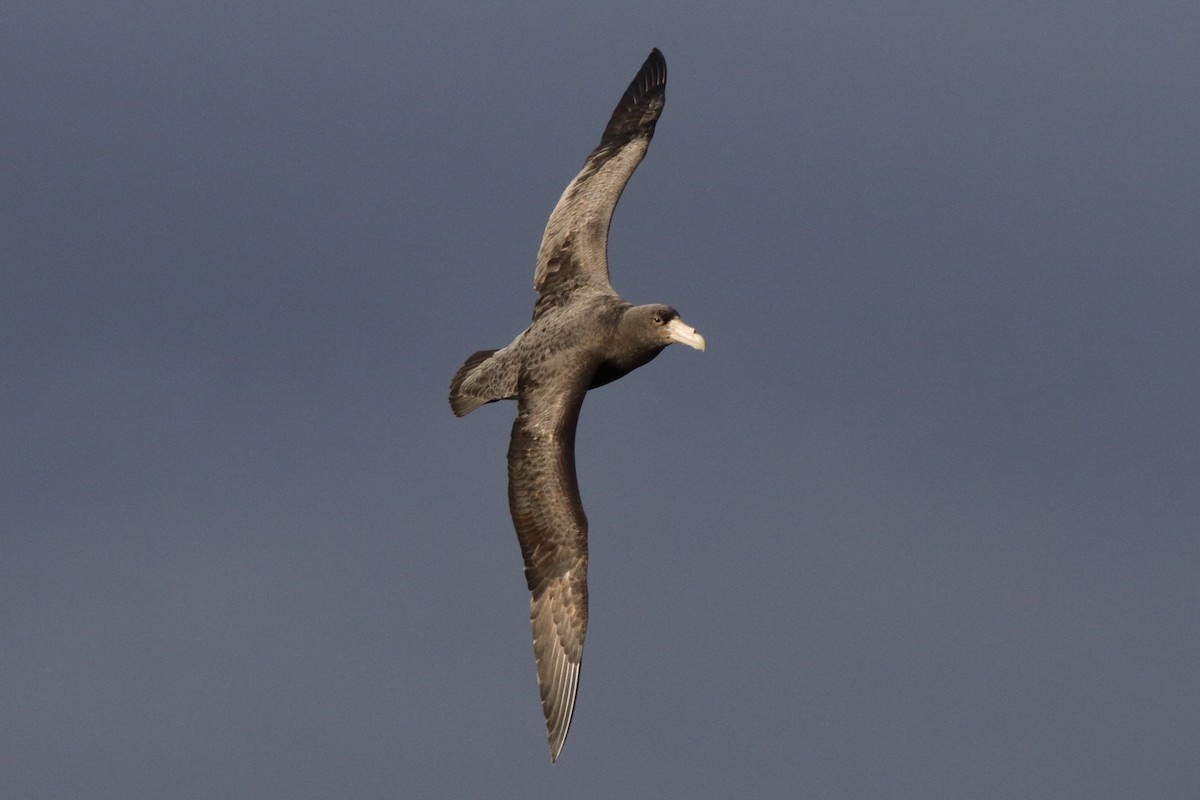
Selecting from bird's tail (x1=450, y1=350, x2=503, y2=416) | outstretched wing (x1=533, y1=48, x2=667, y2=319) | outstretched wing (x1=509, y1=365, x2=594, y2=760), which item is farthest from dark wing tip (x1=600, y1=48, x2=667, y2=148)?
outstretched wing (x1=509, y1=365, x2=594, y2=760)

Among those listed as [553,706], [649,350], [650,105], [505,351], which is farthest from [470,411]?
[650,105]

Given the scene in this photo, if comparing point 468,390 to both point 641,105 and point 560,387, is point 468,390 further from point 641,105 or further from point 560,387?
point 641,105

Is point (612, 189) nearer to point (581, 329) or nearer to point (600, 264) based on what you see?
point (600, 264)

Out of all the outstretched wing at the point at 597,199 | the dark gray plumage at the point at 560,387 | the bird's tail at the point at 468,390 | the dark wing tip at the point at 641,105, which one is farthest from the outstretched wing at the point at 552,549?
the dark wing tip at the point at 641,105

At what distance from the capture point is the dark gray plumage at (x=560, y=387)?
25922 mm

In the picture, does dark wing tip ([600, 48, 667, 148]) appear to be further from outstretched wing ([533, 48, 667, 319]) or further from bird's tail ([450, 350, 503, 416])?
bird's tail ([450, 350, 503, 416])

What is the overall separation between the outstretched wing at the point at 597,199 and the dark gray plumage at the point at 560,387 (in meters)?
0.02

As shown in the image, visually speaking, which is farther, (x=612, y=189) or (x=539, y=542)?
(x=612, y=189)

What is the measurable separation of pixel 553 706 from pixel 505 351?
5.42 m

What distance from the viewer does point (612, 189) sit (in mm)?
31234

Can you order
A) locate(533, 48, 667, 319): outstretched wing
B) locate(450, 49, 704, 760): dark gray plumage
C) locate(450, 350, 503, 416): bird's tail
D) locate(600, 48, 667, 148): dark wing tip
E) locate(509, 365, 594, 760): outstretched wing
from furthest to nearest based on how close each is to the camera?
1. locate(600, 48, 667, 148): dark wing tip
2. locate(533, 48, 667, 319): outstretched wing
3. locate(450, 350, 503, 416): bird's tail
4. locate(450, 49, 704, 760): dark gray plumage
5. locate(509, 365, 594, 760): outstretched wing

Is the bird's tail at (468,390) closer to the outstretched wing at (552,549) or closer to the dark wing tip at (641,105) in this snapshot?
the outstretched wing at (552,549)

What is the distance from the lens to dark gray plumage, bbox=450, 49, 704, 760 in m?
25.9

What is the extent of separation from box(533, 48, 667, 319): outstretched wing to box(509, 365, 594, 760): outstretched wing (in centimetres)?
371
